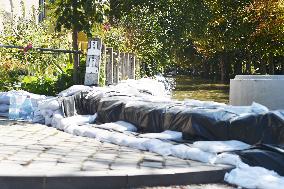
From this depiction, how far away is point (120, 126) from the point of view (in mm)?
8688

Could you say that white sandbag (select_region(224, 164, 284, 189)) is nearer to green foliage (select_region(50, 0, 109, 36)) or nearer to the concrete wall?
the concrete wall

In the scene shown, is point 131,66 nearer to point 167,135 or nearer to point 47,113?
point 47,113

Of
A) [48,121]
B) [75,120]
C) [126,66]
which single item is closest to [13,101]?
[48,121]

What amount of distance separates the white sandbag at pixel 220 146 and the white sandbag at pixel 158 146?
0.40 m

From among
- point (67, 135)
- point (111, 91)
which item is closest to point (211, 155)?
point (67, 135)

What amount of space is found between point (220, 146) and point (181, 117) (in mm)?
1192

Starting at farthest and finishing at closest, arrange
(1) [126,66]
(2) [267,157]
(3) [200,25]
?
1. (3) [200,25]
2. (1) [126,66]
3. (2) [267,157]

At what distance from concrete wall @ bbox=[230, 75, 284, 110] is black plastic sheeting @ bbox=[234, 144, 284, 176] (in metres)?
4.24

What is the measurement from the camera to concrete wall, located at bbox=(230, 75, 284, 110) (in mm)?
10500

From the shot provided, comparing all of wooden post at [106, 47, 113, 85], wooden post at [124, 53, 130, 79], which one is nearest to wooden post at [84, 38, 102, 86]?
wooden post at [106, 47, 113, 85]

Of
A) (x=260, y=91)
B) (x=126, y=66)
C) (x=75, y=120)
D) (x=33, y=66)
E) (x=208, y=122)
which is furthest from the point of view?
(x=126, y=66)

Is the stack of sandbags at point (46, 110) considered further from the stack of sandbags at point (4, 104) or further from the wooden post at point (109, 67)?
the wooden post at point (109, 67)

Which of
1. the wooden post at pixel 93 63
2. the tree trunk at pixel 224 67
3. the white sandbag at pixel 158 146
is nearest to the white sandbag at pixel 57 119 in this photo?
the wooden post at pixel 93 63

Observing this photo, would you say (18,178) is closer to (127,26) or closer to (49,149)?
(49,149)
